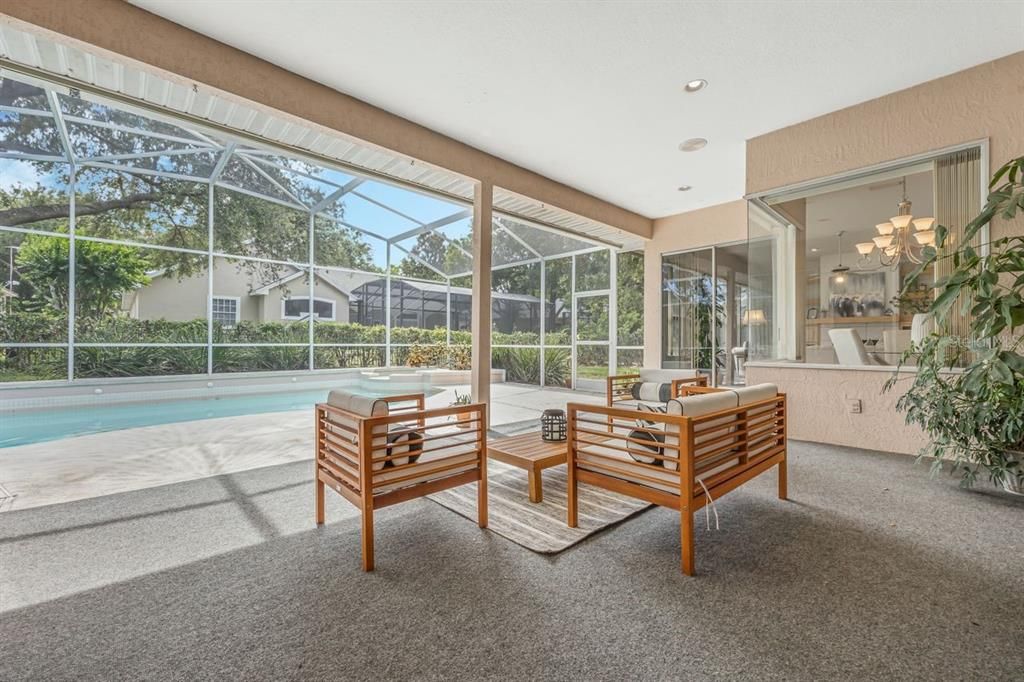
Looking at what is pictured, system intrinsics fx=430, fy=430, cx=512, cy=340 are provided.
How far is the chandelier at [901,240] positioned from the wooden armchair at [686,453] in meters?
2.66

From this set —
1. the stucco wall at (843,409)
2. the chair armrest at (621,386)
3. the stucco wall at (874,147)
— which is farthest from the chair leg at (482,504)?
the stucco wall at (874,147)

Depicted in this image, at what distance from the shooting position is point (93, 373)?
288 inches

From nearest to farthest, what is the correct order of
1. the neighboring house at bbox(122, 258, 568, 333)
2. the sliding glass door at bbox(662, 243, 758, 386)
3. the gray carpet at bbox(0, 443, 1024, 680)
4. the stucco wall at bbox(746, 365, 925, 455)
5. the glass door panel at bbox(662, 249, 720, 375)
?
the gray carpet at bbox(0, 443, 1024, 680), the stucco wall at bbox(746, 365, 925, 455), the sliding glass door at bbox(662, 243, 758, 386), the glass door panel at bbox(662, 249, 720, 375), the neighboring house at bbox(122, 258, 568, 333)

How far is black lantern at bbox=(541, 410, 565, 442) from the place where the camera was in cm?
332

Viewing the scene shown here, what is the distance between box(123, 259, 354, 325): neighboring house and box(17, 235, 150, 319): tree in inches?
9.6

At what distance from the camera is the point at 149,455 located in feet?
13.0

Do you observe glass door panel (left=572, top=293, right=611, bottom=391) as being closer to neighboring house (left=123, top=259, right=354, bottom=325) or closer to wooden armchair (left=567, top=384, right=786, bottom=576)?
neighboring house (left=123, top=259, right=354, bottom=325)

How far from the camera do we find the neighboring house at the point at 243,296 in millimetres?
8039

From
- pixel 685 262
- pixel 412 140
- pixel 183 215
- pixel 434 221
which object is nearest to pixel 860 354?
pixel 685 262

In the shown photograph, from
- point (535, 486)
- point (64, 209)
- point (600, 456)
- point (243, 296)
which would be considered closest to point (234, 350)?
point (243, 296)

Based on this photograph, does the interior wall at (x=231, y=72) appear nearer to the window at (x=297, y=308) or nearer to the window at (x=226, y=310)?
the window at (x=297, y=308)

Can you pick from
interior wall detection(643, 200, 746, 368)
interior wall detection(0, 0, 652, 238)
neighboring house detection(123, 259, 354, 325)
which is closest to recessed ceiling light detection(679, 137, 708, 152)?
interior wall detection(0, 0, 652, 238)

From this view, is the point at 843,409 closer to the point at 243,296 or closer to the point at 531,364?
the point at 531,364

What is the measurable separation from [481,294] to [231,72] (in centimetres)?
278
